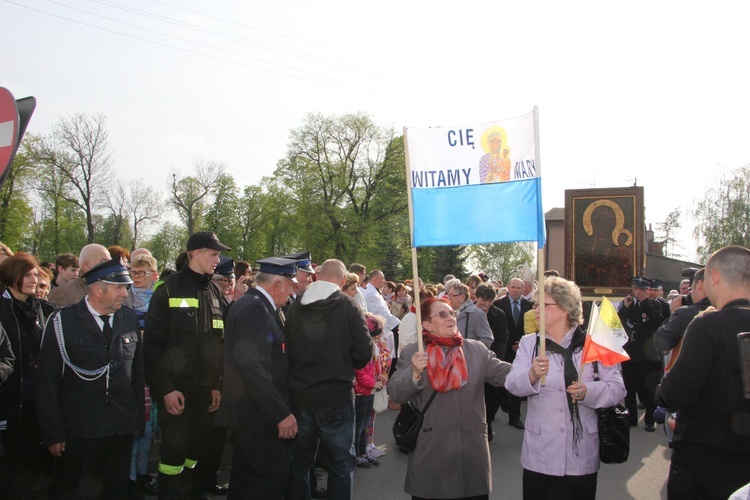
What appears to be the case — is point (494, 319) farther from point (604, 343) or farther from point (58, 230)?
point (58, 230)

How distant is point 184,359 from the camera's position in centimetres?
530

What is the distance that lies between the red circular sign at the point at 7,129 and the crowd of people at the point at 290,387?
1.58 meters

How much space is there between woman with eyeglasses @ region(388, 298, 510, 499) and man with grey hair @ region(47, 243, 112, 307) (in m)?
3.53

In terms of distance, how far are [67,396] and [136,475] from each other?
2.15m

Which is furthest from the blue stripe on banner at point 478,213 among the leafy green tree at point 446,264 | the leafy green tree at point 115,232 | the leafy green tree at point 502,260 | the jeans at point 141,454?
the leafy green tree at point 502,260

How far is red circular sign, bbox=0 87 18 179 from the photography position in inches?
125

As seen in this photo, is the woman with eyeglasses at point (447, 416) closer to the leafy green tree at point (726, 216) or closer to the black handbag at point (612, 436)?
the black handbag at point (612, 436)

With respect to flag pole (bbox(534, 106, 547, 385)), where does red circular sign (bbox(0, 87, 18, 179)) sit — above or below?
above

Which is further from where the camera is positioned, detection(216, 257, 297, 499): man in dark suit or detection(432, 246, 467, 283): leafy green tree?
detection(432, 246, 467, 283): leafy green tree

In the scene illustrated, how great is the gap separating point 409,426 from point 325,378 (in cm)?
102

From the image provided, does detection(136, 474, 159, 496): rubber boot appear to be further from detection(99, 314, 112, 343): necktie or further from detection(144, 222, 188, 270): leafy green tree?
detection(144, 222, 188, 270): leafy green tree

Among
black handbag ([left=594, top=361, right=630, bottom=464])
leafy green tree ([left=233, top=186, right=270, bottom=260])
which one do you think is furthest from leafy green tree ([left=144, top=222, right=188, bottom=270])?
black handbag ([left=594, top=361, right=630, bottom=464])

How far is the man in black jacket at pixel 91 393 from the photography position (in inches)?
171

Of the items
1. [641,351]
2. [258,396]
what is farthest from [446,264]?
[258,396]
